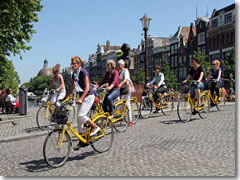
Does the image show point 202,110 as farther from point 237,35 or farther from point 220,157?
point 237,35

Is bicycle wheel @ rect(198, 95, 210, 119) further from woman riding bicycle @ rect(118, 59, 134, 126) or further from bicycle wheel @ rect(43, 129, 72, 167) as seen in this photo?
bicycle wheel @ rect(43, 129, 72, 167)

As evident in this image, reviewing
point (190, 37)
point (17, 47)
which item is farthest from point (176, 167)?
point (190, 37)

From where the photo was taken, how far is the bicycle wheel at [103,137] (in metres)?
6.11

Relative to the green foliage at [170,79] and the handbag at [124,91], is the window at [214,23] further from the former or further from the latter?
the handbag at [124,91]

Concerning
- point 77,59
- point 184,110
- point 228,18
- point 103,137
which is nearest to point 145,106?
point 184,110

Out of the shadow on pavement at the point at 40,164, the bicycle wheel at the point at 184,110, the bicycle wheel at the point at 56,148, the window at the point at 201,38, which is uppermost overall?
the window at the point at 201,38

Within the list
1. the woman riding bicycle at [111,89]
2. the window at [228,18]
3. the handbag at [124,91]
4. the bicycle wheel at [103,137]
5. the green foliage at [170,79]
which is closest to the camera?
the bicycle wheel at [103,137]

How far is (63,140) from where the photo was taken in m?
5.32

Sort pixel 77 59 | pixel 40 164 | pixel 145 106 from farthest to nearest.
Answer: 1. pixel 145 106
2. pixel 77 59
3. pixel 40 164

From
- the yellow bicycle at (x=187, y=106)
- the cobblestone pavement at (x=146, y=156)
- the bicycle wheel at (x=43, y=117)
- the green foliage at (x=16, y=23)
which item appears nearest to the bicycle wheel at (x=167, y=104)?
the yellow bicycle at (x=187, y=106)

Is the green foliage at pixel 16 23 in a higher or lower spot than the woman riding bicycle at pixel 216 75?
higher

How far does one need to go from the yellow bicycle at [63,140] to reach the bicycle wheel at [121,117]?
202cm

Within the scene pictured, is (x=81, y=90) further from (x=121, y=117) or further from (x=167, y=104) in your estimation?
(x=167, y=104)

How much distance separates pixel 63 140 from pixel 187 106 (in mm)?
5283
